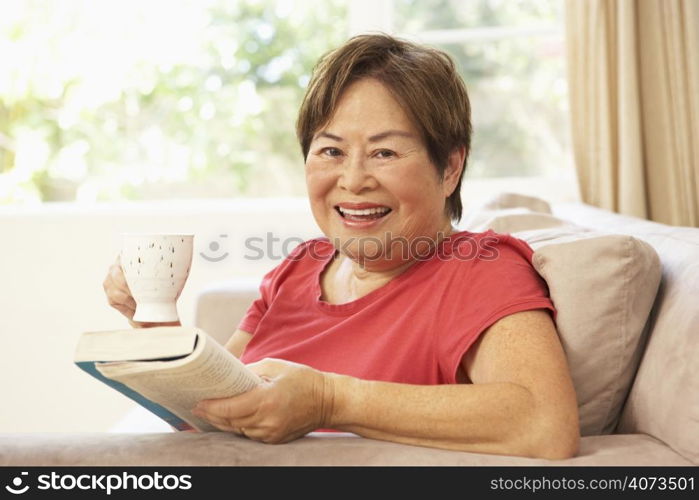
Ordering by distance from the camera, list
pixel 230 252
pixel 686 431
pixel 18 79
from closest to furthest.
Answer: pixel 686 431 → pixel 230 252 → pixel 18 79

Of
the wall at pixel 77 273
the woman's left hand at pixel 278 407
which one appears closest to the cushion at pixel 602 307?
the woman's left hand at pixel 278 407

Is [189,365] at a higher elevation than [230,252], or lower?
lower

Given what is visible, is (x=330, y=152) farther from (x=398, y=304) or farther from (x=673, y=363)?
(x=673, y=363)

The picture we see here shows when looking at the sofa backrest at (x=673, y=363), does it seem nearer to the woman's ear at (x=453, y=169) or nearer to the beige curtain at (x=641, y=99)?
the woman's ear at (x=453, y=169)

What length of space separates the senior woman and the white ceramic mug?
17 centimetres

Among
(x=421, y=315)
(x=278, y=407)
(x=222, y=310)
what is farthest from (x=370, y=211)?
(x=222, y=310)

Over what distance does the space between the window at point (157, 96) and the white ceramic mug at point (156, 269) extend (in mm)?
2514

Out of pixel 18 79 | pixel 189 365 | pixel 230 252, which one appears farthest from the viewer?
pixel 18 79

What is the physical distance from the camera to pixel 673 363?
1.18m

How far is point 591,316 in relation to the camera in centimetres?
126

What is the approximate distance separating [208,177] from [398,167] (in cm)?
272

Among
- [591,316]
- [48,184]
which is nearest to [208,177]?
[48,184]
